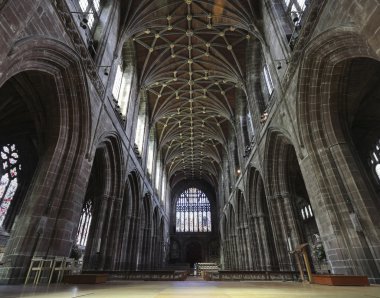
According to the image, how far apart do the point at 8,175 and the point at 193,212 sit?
26.0 m

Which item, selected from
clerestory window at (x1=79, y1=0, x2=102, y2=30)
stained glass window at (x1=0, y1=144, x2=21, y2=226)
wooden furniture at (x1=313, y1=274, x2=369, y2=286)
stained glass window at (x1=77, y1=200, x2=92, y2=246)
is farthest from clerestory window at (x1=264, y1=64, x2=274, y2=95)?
stained glass window at (x1=77, y1=200, x2=92, y2=246)

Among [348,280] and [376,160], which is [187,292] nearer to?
[348,280]

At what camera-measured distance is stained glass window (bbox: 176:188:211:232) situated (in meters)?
36.2

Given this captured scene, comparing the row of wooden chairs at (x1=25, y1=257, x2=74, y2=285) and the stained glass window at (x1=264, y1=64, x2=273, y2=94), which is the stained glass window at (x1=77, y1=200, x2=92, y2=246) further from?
the stained glass window at (x1=264, y1=64, x2=273, y2=94)

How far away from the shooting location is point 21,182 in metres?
16.4

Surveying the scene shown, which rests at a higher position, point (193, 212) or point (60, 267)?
point (193, 212)

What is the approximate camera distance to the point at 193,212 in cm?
3709

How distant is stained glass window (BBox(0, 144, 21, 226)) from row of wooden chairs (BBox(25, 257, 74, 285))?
11513 mm

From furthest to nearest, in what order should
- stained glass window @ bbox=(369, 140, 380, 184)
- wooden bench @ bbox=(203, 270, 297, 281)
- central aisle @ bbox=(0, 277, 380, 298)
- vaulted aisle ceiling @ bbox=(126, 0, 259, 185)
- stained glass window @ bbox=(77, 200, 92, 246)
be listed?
stained glass window @ bbox=(77, 200, 92, 246)
vaulted aisle ceiling @ bbox=(126, 0, 259, 185)
stained glass window @ bbox=(369, 140, 380, 184)
wooden bench @ bbox=(203, 270, 297, 281)
central aisle @ bbox=(0, 277, 380, 298)

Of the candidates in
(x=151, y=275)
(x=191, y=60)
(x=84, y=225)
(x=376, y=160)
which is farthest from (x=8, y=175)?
(x=376, y=160)

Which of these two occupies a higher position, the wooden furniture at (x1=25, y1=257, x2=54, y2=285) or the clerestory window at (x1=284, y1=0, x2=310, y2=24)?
the clerestory window at (x1=284, y1=0, x2=310, y2=24)

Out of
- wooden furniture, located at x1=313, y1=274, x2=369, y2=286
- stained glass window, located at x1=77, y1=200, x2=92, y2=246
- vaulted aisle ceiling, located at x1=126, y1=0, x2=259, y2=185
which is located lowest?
wooden furniture, located at x1=313, y1=274, x2=369, y2=286

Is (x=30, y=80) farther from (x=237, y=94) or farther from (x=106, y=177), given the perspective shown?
(x=237, y=94)

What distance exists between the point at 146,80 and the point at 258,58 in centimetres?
823
